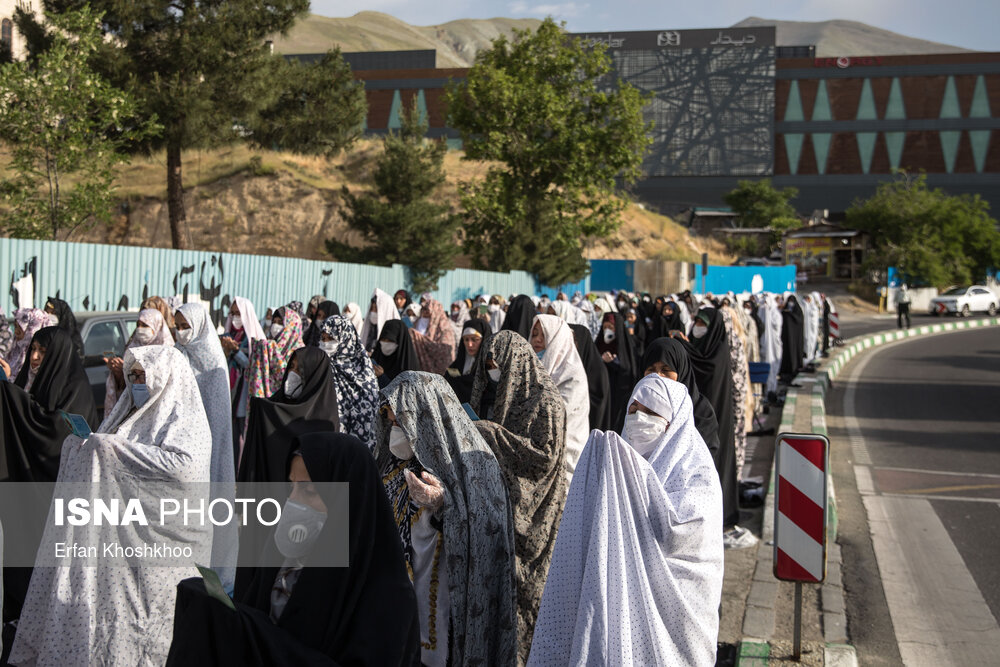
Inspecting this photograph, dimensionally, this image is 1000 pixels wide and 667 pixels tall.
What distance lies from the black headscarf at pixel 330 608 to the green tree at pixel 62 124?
15567mm

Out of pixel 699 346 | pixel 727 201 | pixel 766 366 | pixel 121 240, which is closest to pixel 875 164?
pixel 727 201

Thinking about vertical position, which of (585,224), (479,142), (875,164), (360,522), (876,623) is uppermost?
(875,164)

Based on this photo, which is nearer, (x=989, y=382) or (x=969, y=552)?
(x=969, y=552)

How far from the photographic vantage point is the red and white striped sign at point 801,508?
16.5ft

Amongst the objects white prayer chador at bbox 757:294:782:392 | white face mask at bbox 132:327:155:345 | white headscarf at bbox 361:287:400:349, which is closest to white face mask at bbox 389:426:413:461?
white face mask at bbox 132:327:155:345

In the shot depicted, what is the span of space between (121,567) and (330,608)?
2178 millimetres

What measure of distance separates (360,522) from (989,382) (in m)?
18.7

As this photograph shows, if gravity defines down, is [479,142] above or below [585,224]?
above

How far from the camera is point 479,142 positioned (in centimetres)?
3434

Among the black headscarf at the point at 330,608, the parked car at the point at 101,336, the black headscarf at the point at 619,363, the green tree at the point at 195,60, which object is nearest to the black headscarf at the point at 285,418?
the black headscarf at the point at 330,608

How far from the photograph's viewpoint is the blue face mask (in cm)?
448

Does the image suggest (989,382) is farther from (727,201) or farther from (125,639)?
(727,201)

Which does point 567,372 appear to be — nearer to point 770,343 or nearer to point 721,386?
point 721,386

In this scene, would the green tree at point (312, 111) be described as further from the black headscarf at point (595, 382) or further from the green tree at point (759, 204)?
the green tree at point (759, 204)
